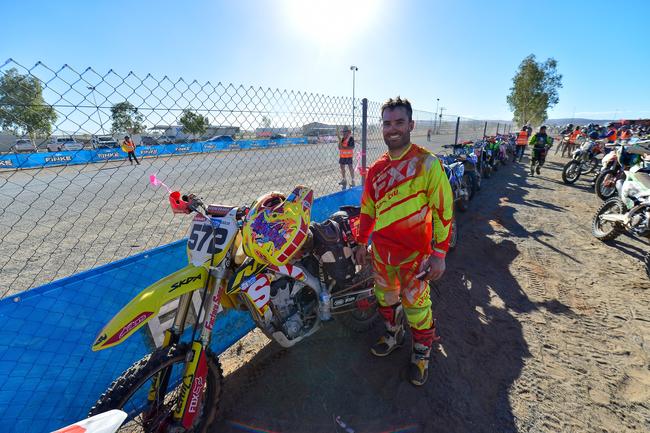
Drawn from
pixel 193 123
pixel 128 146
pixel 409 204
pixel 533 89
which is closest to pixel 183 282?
pixel 409 204

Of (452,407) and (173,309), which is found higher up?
(173,309)

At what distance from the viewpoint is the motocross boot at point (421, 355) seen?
2297 millimetres

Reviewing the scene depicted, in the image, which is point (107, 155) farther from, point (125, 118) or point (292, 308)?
point (292, 308)

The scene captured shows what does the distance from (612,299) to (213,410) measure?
4281 millimetres

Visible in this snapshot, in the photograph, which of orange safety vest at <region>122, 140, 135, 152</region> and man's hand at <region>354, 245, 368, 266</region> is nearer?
man's hand at <region>354, 245, 368, 266</region>

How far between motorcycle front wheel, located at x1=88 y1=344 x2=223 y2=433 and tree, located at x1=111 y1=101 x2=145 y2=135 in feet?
7.01

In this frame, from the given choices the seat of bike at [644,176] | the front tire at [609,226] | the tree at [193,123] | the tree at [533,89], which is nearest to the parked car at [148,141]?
the tree at [193,123]

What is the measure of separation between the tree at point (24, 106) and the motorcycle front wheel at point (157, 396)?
1945 millimetres

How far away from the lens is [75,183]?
10.9 m

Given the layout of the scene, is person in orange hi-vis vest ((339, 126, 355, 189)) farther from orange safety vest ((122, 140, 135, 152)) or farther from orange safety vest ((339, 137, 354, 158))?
orange safety vest ((122, 140, 135, 152))

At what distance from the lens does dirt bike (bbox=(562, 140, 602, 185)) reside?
9.40 meters

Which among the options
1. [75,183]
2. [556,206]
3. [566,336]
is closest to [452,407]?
[566,336]

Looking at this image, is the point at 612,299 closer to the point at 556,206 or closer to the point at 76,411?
the point at 556,206

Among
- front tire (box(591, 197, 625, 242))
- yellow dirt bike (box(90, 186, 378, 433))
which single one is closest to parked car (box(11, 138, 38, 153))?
yellow dirt bike (box(90, 186, 378, 433))
